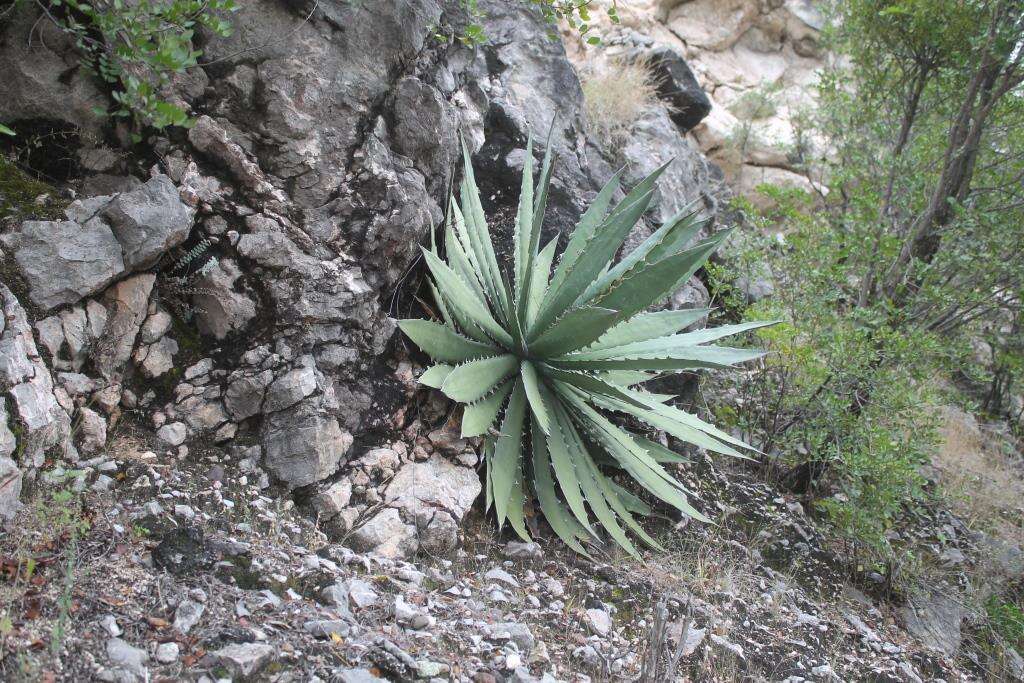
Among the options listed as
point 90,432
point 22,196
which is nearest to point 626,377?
point 90,432

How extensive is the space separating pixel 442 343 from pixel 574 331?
0.60 m

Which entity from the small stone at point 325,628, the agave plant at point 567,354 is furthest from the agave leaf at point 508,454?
the small stone at point 325,628

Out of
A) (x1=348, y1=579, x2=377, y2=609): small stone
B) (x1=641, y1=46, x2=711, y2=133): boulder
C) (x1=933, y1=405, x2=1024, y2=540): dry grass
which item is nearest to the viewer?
(x1=348, y1=579, x2=377, y2=609): small stone

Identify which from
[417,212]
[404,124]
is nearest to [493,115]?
[404,124]

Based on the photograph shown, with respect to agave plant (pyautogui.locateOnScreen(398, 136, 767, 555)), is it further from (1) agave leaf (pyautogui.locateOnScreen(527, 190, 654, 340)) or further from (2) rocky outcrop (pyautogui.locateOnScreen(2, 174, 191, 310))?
(2) rocky outcrop (pyautogui.locateOnScreen(2, 174, 191, 310))

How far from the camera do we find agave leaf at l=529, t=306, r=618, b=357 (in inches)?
112

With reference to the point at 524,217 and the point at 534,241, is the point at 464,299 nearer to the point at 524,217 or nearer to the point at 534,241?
the point at 534,241

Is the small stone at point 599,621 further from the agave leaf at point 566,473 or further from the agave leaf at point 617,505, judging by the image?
the agave leaf at point 617,505

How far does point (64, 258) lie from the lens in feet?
8.15

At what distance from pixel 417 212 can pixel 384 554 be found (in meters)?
1.56

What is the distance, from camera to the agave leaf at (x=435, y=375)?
2934 millimetres

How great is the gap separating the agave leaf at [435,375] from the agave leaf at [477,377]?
8cm

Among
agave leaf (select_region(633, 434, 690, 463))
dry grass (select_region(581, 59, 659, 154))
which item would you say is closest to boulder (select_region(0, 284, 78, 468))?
agave leaf (select_region(633, 434, 690, 463))

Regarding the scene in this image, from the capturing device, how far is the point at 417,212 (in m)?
3.36
